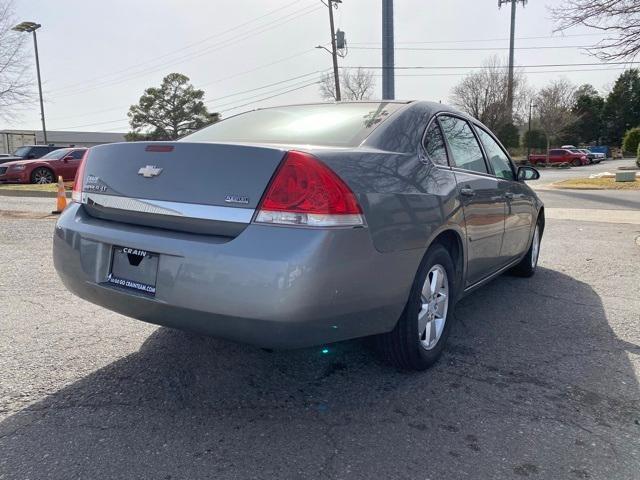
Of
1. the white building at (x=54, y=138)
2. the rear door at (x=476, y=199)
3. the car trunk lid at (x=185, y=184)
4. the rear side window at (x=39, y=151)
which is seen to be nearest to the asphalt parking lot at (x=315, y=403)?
the rear door at (x=476, y=199)

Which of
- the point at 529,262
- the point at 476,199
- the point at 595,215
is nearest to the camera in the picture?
the point at 476,199

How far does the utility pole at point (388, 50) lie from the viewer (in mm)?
Result: 13922

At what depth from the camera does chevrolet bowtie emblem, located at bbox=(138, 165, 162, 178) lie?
8.83 ft

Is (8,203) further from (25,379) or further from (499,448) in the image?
(499,448)

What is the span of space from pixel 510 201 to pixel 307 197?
270cm

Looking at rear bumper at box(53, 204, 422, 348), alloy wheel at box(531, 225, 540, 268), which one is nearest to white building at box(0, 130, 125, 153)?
alloy wheel at box(531, 225, 540, 268)

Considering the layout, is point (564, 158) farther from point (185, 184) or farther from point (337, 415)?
point (185, 184)

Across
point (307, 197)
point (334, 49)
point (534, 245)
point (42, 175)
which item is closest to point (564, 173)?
point (334, 49)

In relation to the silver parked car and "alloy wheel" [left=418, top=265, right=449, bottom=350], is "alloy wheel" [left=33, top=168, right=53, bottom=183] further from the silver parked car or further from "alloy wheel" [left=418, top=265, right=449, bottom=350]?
"alloy wheel" [left=418, top=265, right=449, bottom=350]

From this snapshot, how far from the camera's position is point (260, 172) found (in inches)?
96.3

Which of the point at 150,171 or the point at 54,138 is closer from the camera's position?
the point at 150,171

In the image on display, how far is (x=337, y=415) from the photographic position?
104 inches

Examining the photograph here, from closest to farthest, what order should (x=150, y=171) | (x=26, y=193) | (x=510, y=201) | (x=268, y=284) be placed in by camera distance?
1. (x=268, y=284)
2. (x=150, y=171)
3. (x=510, y=201)
4. (x=26, y=193)

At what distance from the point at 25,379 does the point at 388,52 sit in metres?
13.1
